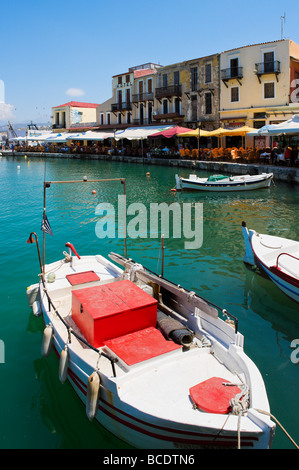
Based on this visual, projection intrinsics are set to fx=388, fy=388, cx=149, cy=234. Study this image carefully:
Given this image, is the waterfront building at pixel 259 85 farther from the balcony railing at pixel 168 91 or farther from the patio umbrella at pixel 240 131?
the balcony railing at pixel 168 91

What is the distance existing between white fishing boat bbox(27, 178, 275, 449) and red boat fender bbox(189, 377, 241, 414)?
11 millimetres

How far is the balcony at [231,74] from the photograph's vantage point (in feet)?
120

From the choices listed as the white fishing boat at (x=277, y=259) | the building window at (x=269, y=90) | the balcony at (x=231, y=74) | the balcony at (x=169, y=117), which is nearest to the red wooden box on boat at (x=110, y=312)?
the white fishing boat at (x=277, y=259)

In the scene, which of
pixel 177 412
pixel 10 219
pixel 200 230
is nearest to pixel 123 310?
pixel 177 412

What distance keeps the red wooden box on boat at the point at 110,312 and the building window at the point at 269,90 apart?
33.3 meters

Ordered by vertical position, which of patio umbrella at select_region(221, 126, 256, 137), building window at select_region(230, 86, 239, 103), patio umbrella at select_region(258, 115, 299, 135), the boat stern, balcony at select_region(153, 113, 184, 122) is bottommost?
the boat stern

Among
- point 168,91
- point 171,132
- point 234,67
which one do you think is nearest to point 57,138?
point 168,91

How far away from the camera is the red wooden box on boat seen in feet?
18.4

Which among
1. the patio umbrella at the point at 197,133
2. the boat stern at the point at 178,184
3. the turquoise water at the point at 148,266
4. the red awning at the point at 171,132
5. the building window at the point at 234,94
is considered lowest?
the turquoise water at the point at 148,266

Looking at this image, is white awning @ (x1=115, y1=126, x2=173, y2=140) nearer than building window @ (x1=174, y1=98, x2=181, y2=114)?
Yes

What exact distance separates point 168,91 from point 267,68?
1373 centimetres

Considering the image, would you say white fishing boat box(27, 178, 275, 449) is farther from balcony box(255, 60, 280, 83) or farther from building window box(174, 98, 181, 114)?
building window box(174, 98, 181, 114)

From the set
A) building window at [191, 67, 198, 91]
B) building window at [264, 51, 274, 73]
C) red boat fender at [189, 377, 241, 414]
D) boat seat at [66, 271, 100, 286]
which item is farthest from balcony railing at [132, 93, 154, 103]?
red boat fender at [189, 377, 241, 414]

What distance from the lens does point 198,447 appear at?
4.20 metres
